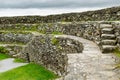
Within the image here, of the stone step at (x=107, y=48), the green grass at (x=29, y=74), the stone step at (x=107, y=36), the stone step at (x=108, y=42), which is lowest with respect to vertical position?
the green grass at (x=29, y=74)

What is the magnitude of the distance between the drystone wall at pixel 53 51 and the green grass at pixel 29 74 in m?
0.33

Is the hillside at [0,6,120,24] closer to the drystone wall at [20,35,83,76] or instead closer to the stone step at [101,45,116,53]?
the drystone wall at [20,35,83,76]

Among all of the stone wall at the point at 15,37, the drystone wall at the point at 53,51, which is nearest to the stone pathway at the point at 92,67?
the drystone wall at the point at 53,51

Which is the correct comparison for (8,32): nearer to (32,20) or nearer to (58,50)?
(32,20)

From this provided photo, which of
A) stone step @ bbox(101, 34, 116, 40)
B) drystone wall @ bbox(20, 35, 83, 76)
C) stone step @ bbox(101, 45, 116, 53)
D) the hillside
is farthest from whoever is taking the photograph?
the hillside

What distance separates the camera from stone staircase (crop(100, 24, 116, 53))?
1285 cm

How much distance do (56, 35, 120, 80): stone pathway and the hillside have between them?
23.7 ft

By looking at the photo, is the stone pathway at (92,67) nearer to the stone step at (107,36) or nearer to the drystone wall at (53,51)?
the stone step at (107,36)

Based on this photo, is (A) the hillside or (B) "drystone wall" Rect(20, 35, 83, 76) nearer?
(B) "drystone wall" Rect(20, 35, 83, 76)

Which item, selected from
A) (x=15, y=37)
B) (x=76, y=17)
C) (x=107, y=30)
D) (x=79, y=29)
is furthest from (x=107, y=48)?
(x=15, y=37)

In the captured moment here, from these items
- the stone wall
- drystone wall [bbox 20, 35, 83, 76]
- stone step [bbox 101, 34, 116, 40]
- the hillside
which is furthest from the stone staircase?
the stone wall

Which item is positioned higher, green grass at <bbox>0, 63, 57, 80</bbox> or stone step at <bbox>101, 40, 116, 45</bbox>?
stone step at <bbox>101, 40, 116, 45</bbox>

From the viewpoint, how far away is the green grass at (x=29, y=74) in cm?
1753

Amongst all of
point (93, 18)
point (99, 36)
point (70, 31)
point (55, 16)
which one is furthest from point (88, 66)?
point (55, 16)
